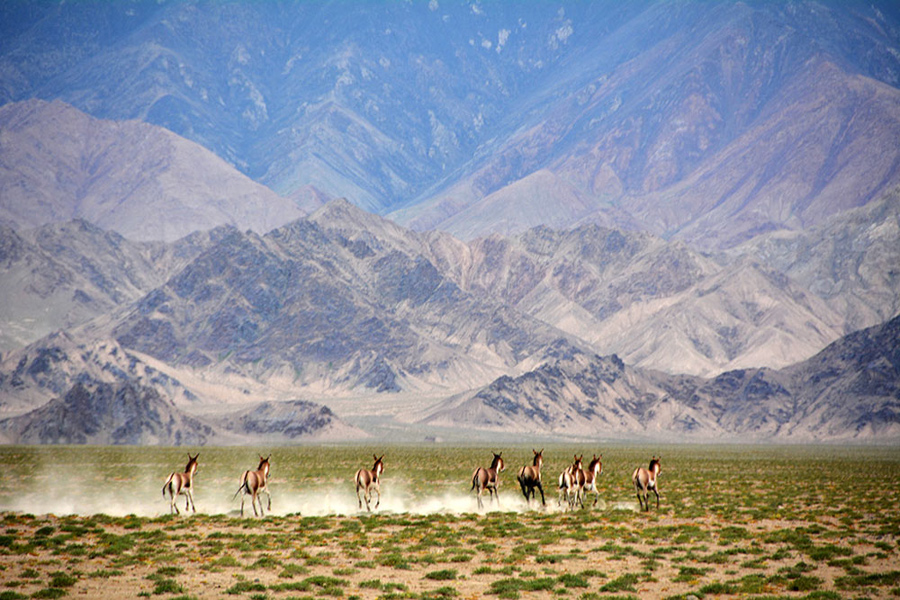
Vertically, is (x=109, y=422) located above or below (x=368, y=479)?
above

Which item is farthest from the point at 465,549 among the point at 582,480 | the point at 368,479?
the point at 582,480

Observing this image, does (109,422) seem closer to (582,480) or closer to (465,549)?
(582,480)

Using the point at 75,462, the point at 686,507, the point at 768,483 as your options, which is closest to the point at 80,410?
the point at 75,462

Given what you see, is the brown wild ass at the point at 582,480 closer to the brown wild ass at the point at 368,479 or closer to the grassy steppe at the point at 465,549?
the grassy steppe at the point at 465,549

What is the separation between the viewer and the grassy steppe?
89.3ft

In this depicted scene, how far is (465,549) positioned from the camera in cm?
3272

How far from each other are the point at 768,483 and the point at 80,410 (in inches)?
4705

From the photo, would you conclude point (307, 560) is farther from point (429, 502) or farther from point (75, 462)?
point (75, 462)

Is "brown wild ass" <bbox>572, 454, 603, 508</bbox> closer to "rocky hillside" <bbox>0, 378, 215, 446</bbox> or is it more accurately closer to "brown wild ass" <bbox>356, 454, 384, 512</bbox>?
"brown wild ass" <bbox>356, 454, 384, 512</bbox>

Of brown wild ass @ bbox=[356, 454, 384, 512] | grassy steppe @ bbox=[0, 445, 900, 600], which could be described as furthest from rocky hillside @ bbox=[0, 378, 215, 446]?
brown wild ass @ bbox=[356, 454, 384, 512]

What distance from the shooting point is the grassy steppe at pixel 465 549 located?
2722 centimetres

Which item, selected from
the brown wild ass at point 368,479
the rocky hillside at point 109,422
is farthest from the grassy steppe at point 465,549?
the rocky hillside at point 109,422

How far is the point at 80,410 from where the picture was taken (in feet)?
517

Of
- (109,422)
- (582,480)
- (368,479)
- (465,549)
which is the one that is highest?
(109,422)
